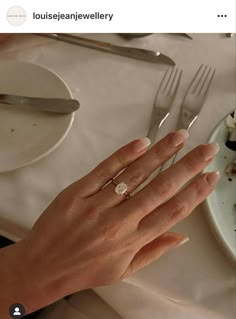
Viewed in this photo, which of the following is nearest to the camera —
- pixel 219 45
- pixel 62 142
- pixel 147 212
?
pixel 147 212

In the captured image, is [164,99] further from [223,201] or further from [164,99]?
[223,201]

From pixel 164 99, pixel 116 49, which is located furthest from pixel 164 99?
pixel 116 49

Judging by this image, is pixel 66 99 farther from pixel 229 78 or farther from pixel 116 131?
pixel 229 78

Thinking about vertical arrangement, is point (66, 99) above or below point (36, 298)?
above

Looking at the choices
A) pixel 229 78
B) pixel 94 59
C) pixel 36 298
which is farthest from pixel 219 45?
pixel 36 298
